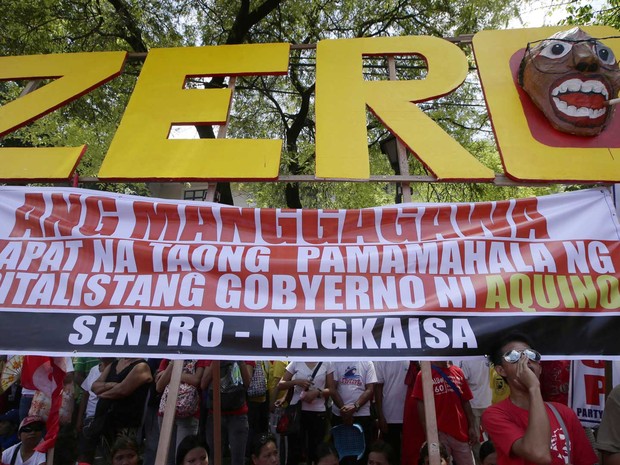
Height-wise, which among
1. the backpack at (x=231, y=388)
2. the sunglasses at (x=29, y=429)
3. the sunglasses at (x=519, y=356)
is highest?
the backpack at (x=231, y=388)

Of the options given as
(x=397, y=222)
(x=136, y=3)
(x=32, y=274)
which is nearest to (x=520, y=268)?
(x=397, y=222)

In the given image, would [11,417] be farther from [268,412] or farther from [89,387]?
[268,412]

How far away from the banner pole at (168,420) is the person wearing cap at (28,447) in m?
2.20

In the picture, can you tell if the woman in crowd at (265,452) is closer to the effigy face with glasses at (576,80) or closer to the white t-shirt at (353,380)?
the white t-shirt at (353,380)

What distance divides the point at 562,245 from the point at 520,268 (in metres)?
0.37

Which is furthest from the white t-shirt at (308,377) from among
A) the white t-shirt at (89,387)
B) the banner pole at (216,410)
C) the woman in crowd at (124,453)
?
the white t-shirt at (89,387)

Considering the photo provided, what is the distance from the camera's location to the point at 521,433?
2625 mm

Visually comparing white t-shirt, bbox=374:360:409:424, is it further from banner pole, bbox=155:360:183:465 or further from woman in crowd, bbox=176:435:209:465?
banner pole, bbox=155:360:183:465

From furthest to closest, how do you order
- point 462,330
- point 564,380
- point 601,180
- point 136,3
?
point 136,3, point 564,380, point 601,180, point 462,330

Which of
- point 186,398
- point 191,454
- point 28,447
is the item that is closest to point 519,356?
point 191,454

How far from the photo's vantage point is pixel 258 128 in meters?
11.1

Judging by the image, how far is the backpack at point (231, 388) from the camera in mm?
5113

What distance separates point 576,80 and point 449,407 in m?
3.01

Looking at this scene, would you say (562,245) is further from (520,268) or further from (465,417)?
(465,417)
